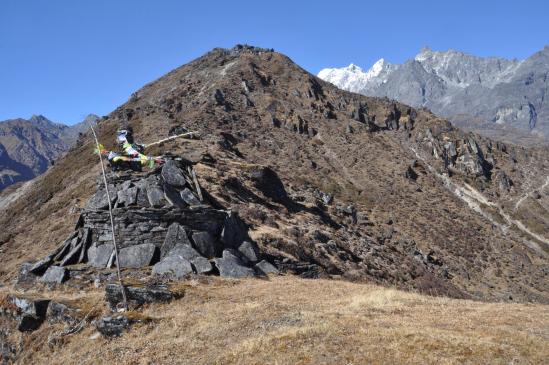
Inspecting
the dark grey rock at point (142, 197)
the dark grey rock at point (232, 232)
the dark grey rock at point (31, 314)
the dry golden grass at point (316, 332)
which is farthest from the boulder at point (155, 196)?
the dark grey rock at point (31, 314)

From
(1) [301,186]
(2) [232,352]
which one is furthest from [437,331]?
(1) [301,186]

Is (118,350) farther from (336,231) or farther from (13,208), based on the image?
(13,208)

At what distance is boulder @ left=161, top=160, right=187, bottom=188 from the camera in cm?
2703

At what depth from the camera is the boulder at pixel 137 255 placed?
22.6 metres

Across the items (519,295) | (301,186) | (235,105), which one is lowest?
(519,295)

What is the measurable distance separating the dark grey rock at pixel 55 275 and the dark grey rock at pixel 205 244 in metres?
6.19

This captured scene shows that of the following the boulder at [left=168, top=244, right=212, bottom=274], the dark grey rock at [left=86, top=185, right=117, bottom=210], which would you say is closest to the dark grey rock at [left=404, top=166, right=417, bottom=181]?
A: the dark grey rock at [left=86, top=185, right=117, bottom=210]

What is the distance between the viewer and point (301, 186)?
6706 centimetres

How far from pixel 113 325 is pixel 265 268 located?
9.90m

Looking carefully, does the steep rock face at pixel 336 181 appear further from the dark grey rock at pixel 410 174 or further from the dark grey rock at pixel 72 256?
the dark grey rock at pixel 72 256

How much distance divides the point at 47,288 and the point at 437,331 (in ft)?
55.5

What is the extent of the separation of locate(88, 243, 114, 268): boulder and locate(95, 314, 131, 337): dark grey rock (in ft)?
21.7

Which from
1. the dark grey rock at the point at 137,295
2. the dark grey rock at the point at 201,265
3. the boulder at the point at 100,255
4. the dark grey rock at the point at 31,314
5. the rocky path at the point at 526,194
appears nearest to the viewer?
the dark grey rock at the point at 137,295

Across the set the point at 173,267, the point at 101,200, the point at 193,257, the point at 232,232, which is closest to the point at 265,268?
the point at 232,232
